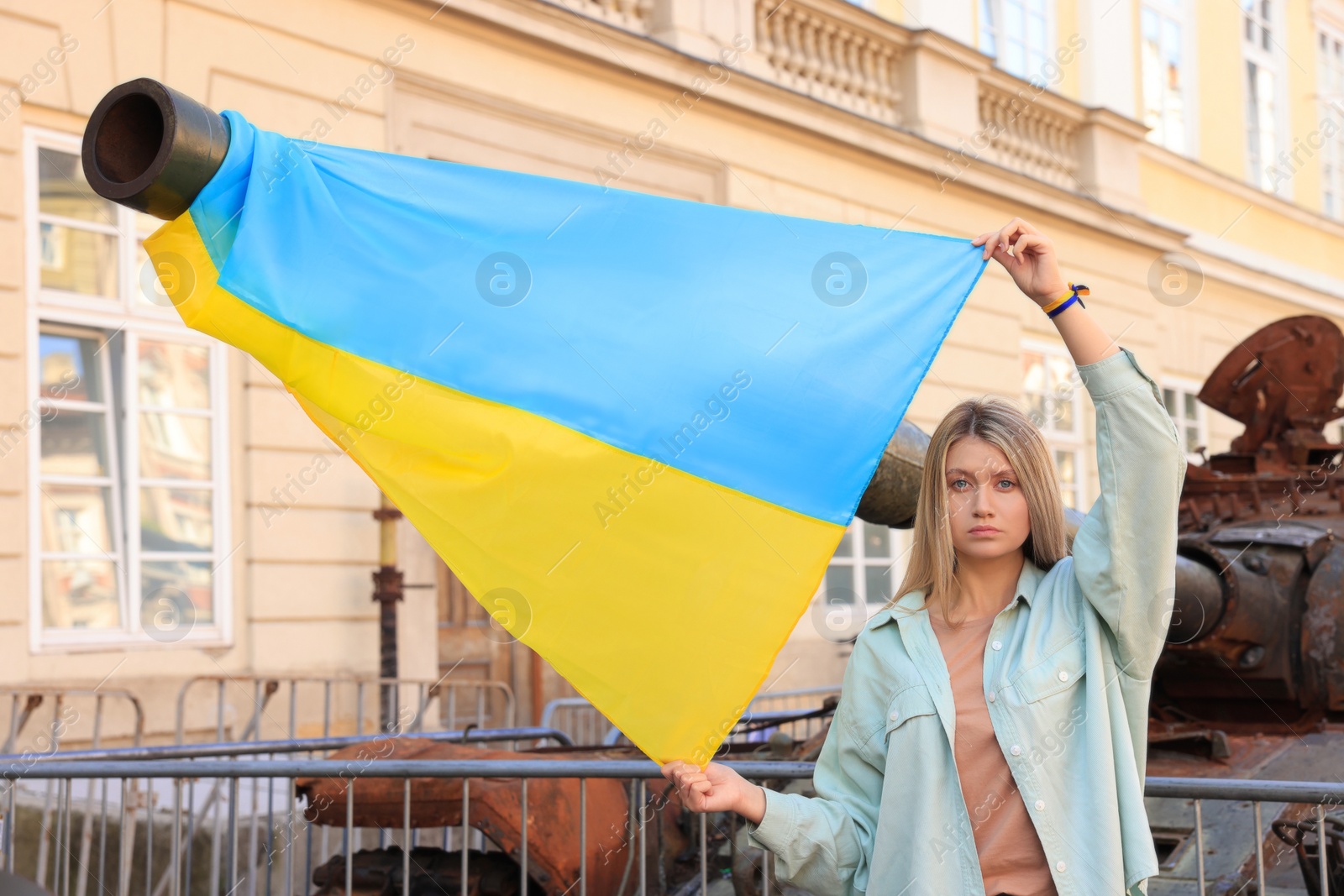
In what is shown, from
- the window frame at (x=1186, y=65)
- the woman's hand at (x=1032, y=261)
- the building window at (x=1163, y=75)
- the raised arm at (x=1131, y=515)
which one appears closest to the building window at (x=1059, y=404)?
the building window at (x=1163, y=75)

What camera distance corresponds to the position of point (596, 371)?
9.13ft

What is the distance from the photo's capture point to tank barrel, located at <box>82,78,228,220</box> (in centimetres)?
254

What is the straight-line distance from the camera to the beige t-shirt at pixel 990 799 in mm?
2162

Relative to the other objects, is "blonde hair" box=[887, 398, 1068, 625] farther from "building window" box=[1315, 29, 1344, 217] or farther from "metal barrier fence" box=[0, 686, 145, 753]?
"building window" box=[1315, 29, 1344, 217]

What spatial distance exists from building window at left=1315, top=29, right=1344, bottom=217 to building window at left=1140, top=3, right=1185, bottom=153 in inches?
143

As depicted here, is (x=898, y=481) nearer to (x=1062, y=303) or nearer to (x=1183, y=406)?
(x=1062, y=303)

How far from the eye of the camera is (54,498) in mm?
7422

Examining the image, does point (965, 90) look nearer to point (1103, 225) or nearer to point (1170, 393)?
point (1103, 225)

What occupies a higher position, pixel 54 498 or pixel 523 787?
pixel 54 498

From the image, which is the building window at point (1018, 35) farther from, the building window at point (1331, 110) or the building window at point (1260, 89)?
the building window at point (1331, 110)

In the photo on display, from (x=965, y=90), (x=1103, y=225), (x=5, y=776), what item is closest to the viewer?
(x=5, y=776)

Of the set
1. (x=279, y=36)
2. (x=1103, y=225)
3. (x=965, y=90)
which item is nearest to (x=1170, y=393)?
(x=1103, y=225)

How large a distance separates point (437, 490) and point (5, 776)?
84.9 inches

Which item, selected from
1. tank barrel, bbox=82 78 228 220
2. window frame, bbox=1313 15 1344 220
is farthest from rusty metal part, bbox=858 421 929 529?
window frame, bbox=1313 15 1344 220
